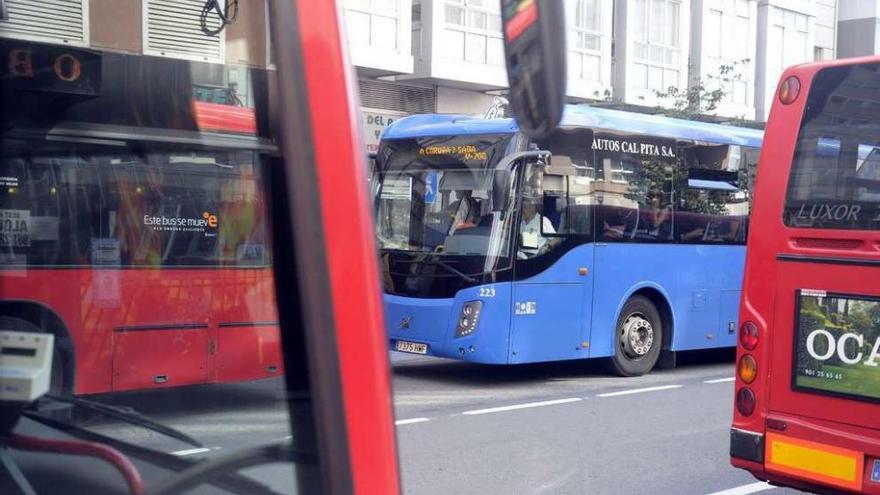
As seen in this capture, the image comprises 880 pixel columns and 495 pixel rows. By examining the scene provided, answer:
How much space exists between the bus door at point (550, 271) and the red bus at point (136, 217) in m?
9.19

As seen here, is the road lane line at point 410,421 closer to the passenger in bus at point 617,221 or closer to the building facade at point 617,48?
the passenger in bus at point 617,221

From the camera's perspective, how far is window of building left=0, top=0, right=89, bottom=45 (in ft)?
6.02

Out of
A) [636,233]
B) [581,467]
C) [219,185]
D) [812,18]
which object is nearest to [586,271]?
[636,233]

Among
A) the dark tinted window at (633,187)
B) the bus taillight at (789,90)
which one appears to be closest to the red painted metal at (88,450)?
the bus taillight at (789,90)

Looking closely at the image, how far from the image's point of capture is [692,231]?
511 inches

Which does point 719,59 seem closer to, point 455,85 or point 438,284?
point 455,85

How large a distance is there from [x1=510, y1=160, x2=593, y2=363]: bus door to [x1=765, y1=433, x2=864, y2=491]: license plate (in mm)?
5508

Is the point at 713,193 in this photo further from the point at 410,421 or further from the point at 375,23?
the point at 375,23

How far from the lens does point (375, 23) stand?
963 inches

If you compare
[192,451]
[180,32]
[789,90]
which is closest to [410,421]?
[789,90]

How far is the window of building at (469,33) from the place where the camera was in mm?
26141

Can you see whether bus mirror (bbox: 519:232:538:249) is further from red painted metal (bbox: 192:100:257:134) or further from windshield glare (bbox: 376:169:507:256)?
red painted metal (bbox: 192:100:257:134)

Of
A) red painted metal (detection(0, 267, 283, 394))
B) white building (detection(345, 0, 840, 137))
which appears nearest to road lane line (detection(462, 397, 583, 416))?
red painted metal (detection(0, 267, 283, 394))

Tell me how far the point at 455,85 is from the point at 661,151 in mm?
14851
